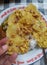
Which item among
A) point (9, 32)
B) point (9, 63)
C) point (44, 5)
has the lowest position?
point (9, 63)

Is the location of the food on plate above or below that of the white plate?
above

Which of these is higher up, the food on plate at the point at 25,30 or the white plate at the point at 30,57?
the food on plate at the point at 25,30

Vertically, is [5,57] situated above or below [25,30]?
below

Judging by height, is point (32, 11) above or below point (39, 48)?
above

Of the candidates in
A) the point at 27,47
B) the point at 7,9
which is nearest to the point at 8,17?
the point at 7,9

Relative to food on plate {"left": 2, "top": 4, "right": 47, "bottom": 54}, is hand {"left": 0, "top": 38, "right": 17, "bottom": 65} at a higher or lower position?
lower

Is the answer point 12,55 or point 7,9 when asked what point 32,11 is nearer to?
point 7,9
